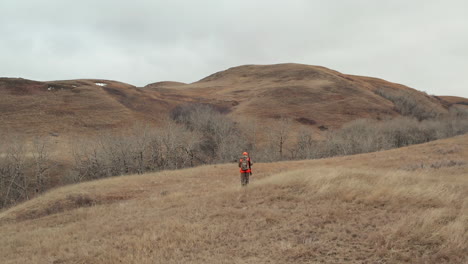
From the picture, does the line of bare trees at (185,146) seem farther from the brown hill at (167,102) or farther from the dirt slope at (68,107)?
the brown hill at (167,102)

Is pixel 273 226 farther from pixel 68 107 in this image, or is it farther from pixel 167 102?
pixel 167 102

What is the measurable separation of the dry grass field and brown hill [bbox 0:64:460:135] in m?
49.1

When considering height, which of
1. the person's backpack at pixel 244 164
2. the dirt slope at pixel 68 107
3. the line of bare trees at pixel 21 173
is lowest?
the line of bare trees at pixel 21 173

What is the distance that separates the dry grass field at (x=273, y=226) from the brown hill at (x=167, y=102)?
49121 millimetres

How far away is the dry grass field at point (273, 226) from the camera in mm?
6797

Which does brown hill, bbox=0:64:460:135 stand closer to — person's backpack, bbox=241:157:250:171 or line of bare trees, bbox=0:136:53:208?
line of bare trees, bbox=0:136:53:208

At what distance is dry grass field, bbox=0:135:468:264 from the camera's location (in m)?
6.80

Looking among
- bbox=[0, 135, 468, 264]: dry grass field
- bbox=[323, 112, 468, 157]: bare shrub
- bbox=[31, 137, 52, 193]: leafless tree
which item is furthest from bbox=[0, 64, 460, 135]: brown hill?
bbox=[0, 135, 468, 264]: dry grass field

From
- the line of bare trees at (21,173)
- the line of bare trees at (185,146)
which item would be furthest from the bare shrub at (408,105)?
the line of bare trees at (21,173)

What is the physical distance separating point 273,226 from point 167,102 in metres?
79.4

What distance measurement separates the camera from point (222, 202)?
1254 cm

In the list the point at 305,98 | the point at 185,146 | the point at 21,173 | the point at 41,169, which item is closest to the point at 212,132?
the point at 185,146

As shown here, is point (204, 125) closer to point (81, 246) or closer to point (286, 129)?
point (286, 129)

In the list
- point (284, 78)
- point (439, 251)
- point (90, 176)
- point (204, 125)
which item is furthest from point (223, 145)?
point (284, 78)
